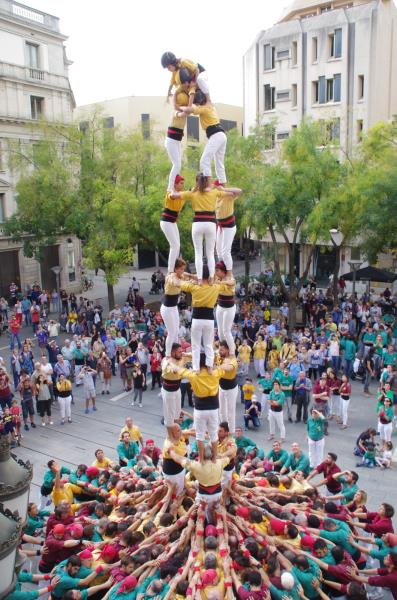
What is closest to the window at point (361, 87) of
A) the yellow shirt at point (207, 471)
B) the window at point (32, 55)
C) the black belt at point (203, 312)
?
the window at point (32, 55)

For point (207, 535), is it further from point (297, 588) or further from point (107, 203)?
point (107, 203)

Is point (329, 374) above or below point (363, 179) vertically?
below

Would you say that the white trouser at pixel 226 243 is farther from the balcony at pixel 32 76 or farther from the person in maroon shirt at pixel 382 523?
the balcony at pixel 32 76

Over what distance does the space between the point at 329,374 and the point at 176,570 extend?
7495 mm

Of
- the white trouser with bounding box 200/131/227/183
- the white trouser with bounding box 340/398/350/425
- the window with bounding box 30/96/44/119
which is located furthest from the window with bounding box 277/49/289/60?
the white trouser with bounding box 200/131/227/183

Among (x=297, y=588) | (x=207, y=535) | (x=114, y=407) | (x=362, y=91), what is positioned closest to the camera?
(x=297, y=588)

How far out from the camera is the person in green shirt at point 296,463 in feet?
35.3

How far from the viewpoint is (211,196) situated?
8828 mm

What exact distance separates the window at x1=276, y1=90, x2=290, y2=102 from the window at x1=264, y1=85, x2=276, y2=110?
1.54 ft

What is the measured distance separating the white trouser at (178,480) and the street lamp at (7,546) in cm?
463

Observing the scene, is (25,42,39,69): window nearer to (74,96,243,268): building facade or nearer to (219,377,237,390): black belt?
(74,96,243,268): building facade

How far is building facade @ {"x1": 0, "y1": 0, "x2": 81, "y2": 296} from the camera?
28.5m

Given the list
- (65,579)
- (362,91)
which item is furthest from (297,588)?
(362,91)

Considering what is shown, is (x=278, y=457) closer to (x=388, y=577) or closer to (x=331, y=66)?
(x=388, y=577)
